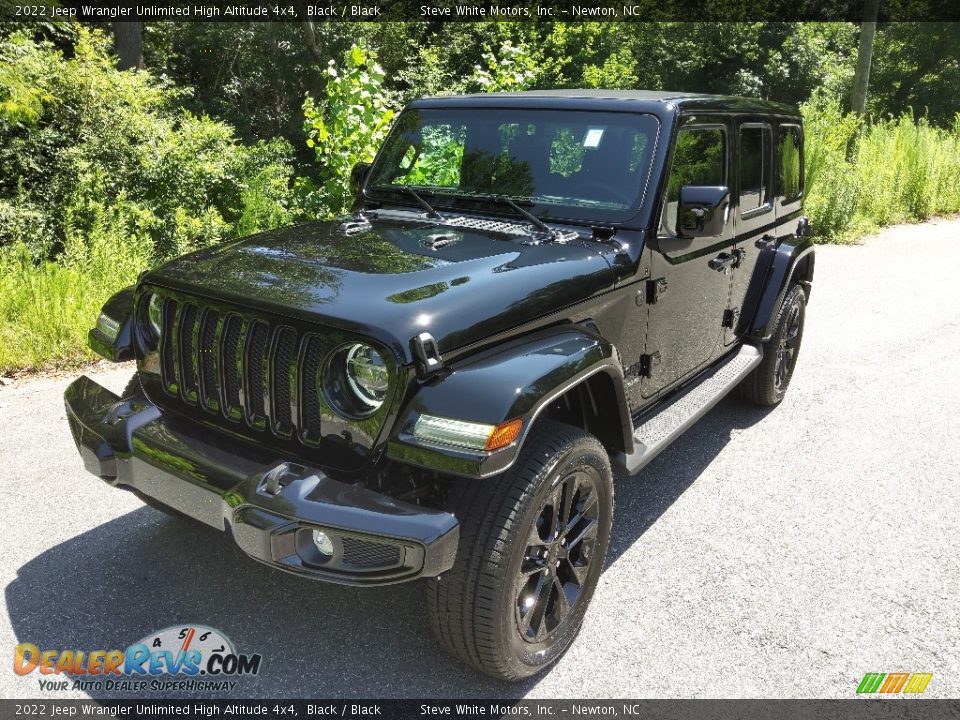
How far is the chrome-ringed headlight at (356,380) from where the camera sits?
250cm

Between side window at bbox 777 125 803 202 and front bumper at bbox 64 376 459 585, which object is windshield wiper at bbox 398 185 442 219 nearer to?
front bumper at bbox 64 376 459 585

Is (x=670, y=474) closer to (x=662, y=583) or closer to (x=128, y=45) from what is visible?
(x=662, y=583)

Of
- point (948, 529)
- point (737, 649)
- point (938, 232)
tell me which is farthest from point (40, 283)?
point (938, 232)

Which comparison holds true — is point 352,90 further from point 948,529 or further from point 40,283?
point 948,529

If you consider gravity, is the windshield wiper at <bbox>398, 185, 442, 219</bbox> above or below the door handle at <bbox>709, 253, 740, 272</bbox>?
above

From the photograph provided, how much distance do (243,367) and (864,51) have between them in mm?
16452

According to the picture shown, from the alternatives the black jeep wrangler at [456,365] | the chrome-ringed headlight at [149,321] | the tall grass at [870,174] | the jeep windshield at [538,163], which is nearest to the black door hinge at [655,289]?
the black jeep wrangler at [456,365]

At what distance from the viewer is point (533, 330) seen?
288 centimetres

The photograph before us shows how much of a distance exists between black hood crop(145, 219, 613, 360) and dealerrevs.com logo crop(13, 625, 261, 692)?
1286mm

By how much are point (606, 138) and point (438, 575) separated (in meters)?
2.16

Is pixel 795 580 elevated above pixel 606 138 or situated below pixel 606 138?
below

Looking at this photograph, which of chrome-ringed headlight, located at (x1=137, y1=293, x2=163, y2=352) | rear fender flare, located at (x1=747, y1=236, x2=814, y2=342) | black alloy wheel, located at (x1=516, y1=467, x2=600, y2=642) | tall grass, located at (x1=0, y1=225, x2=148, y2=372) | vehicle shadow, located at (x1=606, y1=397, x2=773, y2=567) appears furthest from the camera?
tall grass, located at (x1=0, y1=225, x2=148, y2=372)

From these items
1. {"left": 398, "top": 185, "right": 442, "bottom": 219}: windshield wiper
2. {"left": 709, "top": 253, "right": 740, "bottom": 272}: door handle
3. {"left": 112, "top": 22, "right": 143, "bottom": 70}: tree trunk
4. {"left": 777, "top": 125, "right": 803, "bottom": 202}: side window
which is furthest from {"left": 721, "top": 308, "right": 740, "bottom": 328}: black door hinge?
{"left": 112, "top": 22, "right": 143, "bottom": 70}: tree trunk

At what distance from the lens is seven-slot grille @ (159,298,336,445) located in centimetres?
257
